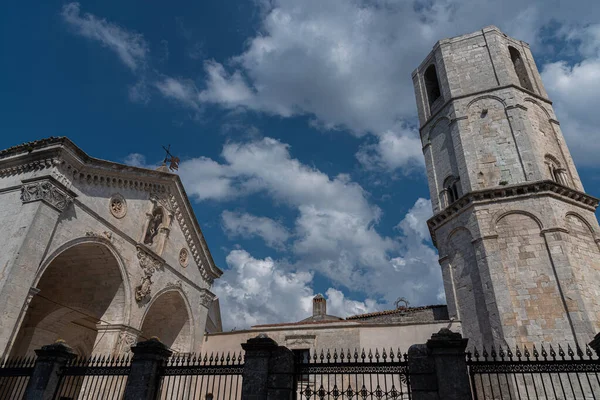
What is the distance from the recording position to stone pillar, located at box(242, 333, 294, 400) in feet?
25.8

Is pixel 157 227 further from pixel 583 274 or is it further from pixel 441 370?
pixel 583 274

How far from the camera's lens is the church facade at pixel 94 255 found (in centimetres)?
1166

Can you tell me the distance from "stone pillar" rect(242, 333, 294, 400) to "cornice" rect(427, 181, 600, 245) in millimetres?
12072

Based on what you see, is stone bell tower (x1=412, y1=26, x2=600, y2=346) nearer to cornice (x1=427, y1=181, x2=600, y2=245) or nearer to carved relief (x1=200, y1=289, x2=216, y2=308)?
cornice (x1=427, y1=181, x2=600, y2=245)

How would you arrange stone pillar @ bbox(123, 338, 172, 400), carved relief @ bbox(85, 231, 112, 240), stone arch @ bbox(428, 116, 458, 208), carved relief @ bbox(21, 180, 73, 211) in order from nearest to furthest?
stone pillar @ bbox(123, 338, 172, 400) → carved relief @ bbox(21, 180, 73, 211) → carved relief @ bbox(85, 231, 112, 240) → stone arch @ bbox(428, 116, 458, 208)

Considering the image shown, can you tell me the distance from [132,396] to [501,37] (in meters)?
23.1

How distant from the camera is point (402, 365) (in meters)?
7.35

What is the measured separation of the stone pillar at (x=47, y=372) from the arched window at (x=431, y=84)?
20.7 metres

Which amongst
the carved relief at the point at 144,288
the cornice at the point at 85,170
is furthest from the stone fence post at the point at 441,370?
the carved relief at the point at 144,288

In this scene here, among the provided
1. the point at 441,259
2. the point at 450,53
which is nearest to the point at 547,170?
the point at 441,259

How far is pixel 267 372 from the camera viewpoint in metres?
8.04

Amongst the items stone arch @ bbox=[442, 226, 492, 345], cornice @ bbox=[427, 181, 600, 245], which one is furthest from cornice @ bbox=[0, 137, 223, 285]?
cornice @ bbox=[427, 181, 600, 245]

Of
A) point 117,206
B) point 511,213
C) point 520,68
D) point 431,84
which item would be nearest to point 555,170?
point 511,213

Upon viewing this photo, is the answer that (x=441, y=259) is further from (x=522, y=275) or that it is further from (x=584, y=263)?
(x=584, y=263)
